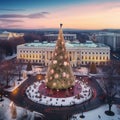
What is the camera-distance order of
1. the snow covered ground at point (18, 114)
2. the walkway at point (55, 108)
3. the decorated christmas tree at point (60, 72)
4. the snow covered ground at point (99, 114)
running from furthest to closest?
the decorated christmas tree at point (60, 72), the walkway at point (55, 108), the snow covered ground at point (99, 114), the snow covered ground at point (18, 114)

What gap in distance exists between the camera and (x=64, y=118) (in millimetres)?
38312

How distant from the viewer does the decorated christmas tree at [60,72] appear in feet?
163

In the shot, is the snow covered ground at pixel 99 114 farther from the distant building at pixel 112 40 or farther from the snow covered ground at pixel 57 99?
the distant building at pixel 112 40

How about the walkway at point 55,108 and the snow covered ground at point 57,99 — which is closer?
the walkway at point 55,108

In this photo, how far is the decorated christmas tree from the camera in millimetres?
49531

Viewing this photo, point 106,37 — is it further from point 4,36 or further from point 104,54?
point 4,36

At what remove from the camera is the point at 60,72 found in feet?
162

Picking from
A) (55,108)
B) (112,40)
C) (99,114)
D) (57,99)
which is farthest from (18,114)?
(112,40)

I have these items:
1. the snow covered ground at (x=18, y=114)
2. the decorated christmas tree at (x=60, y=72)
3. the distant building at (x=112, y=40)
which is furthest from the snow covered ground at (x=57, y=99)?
the distant building at (x=112, y=40)

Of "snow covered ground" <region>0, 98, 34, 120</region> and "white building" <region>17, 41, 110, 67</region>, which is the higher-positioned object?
"white building" <region>17, 41, 110, 67</region>

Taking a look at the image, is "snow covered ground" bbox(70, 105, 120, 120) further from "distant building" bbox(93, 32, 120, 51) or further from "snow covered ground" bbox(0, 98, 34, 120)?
"distant building" bbox(93, 32, 120, 51)

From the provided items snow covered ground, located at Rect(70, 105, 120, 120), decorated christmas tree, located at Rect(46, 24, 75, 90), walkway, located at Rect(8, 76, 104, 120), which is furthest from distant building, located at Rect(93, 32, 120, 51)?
snow covered ground, located at Rect(70, 105, 120, 120)

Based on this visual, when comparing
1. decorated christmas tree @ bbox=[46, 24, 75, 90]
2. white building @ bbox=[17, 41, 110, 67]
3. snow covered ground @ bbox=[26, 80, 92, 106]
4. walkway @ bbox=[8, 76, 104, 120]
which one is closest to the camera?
walkway @ bbox=[8, 76, 104, 120]

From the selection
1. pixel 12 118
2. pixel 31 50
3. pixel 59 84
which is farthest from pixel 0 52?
pixel 12 118
